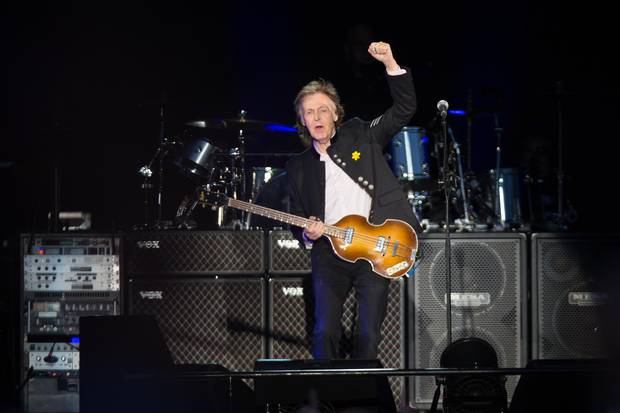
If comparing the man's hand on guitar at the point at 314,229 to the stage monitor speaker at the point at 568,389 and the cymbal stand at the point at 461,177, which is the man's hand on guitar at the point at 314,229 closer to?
the stage monitor speaker at the point at 568,389

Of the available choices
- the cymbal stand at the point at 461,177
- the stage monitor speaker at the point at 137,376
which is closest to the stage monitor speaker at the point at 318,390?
the stage monitor speaker at the point at 137,376

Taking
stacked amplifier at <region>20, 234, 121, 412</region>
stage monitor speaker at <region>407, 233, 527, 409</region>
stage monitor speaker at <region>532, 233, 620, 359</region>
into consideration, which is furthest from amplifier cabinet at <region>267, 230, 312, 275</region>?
stage monitor speaker at <region>532, 233, 620, 359</region>

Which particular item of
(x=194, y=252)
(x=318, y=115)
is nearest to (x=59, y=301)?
(x=194, y=252)

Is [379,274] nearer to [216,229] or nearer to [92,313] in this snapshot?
[216,229]

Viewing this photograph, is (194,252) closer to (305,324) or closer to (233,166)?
(233,166)

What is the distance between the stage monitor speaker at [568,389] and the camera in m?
3.26

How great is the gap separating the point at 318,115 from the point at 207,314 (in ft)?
6.63

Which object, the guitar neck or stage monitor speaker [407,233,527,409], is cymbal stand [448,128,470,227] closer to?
stage monitor speaker [407,233,527,409]

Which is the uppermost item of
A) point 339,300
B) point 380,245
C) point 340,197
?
point 340,197

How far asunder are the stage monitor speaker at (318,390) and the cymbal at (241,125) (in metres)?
3.45

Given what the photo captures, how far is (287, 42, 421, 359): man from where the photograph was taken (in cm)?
497

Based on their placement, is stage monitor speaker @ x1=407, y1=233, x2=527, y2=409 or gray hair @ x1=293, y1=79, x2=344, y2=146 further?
stage monitor speaker @ x1=407, y1=233, x2=527, y2=409

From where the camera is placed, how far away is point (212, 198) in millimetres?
5375

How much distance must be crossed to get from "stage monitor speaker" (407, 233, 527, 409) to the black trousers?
111 centimetres
